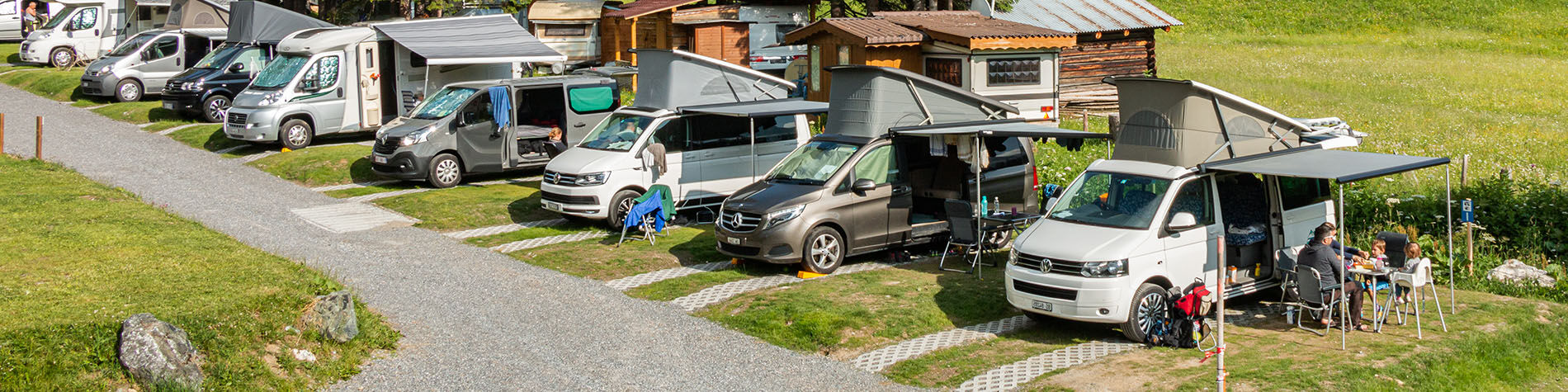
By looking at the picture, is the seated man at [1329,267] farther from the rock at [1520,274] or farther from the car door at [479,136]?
the car door at [479,136]

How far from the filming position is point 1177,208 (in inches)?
445

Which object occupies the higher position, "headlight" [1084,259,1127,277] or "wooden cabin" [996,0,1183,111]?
"wooden cabin" [996,0,1183,111]

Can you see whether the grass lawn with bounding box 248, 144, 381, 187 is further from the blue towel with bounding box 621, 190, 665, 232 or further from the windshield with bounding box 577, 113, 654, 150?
the blue towel with bounding box 621, 190, 665, 232

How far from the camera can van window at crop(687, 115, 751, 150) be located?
1705cm

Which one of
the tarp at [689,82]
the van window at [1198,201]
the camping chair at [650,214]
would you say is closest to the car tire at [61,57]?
the tarp at [689,82]

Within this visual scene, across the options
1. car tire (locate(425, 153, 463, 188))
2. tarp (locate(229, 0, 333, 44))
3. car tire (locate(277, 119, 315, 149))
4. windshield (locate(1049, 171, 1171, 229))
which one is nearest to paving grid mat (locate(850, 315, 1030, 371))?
windshield (locate(1049, 171, 1171, 229))

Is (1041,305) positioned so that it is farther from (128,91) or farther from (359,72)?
(128,91)

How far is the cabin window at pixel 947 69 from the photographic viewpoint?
25188mm

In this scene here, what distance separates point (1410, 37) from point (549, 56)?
144ft

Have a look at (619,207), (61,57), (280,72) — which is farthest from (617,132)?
(61,57)

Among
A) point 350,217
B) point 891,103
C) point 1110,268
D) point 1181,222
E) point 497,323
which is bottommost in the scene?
point 497,323

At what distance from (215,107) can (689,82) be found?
45.1 ft

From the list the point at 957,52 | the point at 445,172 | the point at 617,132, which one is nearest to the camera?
the point at 617,132

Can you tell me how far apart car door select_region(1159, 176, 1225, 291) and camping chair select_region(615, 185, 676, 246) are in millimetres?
A: 6707
